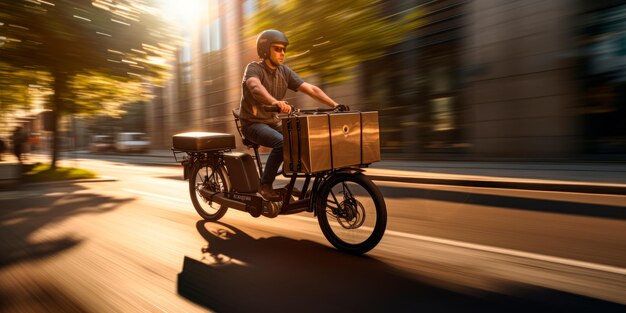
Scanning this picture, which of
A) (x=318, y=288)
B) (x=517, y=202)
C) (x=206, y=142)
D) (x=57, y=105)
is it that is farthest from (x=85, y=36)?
(x=318, y=288)

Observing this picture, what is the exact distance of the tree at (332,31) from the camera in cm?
993

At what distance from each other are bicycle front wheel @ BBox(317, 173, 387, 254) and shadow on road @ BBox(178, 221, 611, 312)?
0.42 feet

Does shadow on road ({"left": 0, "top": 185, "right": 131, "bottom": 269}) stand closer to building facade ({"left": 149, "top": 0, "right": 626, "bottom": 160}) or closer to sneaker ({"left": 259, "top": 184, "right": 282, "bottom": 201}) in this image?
sneaker ({"left": 259, "top": 184, "right": 282, "bottom": 201})

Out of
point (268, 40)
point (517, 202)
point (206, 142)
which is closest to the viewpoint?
point (268, 40)

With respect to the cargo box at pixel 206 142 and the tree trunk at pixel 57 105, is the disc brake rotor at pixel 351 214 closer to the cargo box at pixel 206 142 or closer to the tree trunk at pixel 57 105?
the cargo box at pixel 206 142

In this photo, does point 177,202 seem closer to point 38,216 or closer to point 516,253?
point 38,216

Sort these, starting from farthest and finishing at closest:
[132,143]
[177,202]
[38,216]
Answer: [132,143] → [177,202] → [38,216]

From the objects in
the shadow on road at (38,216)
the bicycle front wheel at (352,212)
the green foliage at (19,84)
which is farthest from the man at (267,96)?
the green foliage at (19,84)

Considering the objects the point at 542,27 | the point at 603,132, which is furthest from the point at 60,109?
the point at 603,132

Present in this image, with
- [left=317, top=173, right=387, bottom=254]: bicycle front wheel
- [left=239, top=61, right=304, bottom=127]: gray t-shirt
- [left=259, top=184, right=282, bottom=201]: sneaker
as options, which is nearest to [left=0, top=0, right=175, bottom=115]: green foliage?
[left=239, top=61, right=304, bottom=127]: gray t-shirt

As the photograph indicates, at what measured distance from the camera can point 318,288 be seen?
2.90 meters

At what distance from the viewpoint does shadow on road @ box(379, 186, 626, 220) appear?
207 inches

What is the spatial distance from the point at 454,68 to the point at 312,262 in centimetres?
1184

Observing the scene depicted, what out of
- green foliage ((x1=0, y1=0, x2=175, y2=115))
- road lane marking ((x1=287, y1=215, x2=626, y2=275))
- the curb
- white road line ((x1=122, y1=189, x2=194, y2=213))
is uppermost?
green foliage ((x1=0, y1=0, x2=175, y2=115))
